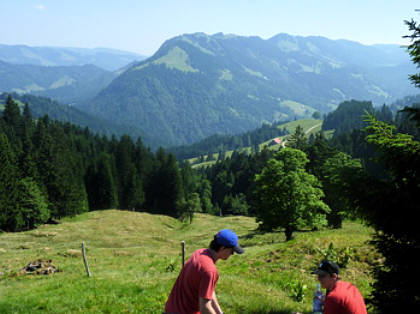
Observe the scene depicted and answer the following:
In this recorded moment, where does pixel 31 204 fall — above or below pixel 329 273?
A: below

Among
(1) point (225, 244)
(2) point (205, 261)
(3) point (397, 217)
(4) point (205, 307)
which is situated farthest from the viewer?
(3) point (397, 217)

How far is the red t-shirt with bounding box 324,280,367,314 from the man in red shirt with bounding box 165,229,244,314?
2.11 meters

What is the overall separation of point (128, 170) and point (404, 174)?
298ft

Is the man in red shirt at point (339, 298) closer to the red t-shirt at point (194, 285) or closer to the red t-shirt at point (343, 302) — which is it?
the red t-shirt at point (343, 302)

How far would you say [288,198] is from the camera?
36.7 m

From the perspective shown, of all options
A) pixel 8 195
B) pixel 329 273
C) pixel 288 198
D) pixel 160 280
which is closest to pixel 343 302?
pixel 329 273

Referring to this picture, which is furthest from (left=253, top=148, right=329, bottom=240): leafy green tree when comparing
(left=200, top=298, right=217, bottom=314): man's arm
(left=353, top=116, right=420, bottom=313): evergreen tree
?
(left=200, top=298, right=217, bottom=314): man's arm

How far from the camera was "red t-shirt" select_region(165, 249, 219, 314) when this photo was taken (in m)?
5.60

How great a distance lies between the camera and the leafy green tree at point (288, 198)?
36000 millimetres

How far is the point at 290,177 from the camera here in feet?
119

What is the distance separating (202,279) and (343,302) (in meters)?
2.85

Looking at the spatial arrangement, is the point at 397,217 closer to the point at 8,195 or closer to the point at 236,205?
the point at 8,195

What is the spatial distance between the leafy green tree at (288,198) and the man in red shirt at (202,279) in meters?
31.3

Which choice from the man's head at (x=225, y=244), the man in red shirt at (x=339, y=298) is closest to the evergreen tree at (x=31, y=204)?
the man's head at (x=225, y=244)
